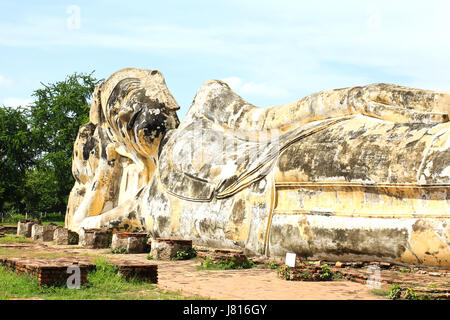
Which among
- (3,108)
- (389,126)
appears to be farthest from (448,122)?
(3,108)

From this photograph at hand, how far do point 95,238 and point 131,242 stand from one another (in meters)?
1.27

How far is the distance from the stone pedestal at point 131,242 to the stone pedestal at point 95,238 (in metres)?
0.81

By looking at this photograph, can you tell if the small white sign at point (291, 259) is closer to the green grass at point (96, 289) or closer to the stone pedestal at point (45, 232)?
the green grass at point (96, 289)

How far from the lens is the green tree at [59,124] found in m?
23.2

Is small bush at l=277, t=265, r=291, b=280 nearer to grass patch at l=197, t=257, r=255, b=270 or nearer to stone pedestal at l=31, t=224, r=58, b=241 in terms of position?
grass patch at l=197, t=257, r=255, b=270

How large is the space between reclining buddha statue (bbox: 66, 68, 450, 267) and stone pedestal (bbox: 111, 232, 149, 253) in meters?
0.43

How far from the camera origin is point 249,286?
5.79 metres

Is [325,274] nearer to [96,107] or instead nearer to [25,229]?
[96,107]

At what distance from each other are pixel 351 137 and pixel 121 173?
6.87m

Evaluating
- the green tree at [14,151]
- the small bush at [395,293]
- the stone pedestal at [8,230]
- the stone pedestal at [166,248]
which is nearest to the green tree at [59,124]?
the green tree at [14,151]

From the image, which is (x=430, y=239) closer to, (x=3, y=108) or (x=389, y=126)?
(x=389, y=126)

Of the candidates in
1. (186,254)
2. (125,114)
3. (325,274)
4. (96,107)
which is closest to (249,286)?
(325,274)

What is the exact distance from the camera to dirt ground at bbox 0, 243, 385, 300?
5.20 metres

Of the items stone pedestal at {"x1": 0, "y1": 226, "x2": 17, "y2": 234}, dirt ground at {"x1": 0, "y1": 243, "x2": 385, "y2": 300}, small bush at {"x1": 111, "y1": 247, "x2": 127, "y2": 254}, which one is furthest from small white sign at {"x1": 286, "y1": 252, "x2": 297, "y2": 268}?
stone pedestal at {"x1": 0, "y1": 226, "x2": 17, "y2": 234}
